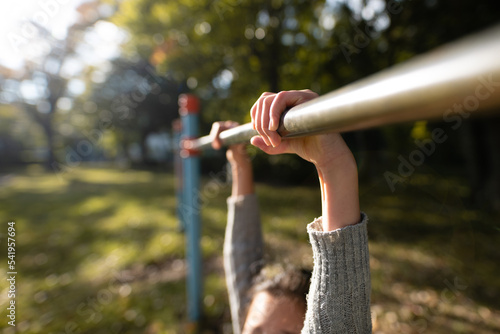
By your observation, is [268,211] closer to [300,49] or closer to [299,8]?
[300,49]

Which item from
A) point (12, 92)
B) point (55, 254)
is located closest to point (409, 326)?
point (55, 254)

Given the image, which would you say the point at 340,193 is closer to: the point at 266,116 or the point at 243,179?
the point at 266,116

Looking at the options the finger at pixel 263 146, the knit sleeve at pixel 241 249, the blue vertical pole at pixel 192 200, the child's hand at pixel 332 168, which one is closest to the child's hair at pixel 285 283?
the knit sleeve at pixel 241 249

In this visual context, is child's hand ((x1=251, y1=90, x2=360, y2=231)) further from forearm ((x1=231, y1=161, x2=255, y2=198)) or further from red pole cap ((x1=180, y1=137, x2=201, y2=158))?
red pole cap ((x1=180, y1=137, x2=201, y2=158))

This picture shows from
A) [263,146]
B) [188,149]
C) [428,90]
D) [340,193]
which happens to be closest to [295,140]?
[263,146]

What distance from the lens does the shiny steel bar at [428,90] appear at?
0.32 meters

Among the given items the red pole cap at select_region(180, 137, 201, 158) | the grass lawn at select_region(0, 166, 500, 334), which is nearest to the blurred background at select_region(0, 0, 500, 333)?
the grass lawn at select_region(0, 166, 500, 334)

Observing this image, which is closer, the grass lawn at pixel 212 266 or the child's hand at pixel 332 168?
the child's hand at pixel 332 168

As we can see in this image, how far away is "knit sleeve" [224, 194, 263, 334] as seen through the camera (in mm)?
1559

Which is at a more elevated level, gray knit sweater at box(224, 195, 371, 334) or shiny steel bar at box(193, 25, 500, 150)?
shiny steel bar at box(193, 25, 500, 150)

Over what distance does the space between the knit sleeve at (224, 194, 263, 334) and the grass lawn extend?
0.19 m

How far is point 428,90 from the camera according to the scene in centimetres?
37

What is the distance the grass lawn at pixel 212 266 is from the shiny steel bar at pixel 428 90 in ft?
2.07

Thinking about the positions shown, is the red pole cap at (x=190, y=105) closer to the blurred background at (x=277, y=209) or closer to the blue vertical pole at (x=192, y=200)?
the blue vertical pole at (x=192, y=200)
